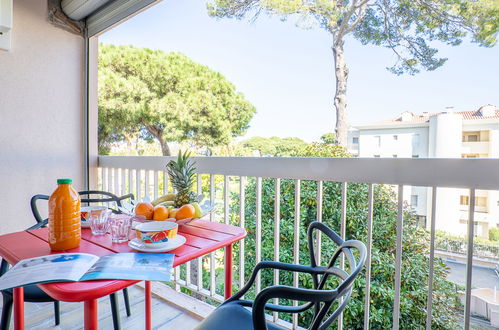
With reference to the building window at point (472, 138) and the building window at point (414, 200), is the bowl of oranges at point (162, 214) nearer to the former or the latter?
the building window at point (414, 200)

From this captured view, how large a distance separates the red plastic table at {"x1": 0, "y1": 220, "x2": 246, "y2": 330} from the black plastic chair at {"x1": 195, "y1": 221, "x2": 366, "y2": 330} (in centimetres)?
22

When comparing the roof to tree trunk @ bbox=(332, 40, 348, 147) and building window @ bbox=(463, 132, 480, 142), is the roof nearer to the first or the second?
building window @ bbox=(463, 132, 480, 142)

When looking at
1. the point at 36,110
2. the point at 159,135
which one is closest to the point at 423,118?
the point at 36,110

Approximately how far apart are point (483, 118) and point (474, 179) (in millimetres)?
1911

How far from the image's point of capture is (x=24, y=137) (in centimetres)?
253

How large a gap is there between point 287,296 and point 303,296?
0.04 m

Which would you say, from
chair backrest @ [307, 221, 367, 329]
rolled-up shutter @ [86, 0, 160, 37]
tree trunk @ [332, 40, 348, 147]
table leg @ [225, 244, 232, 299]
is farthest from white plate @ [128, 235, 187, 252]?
tree trunk @ [332, 40, 348, 147]

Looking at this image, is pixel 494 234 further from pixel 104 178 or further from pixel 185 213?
pixel 104 178

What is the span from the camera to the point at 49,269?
0.79m

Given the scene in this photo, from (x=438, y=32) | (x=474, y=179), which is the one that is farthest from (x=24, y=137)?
(x=438, y=32)

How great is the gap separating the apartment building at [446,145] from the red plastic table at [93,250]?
1225 millimetres

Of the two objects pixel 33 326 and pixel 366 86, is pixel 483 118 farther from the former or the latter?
pixel 33 326

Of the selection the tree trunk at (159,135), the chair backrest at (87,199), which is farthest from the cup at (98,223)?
the tree trunk at (159,135)

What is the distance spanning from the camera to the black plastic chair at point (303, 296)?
0.68 meters
